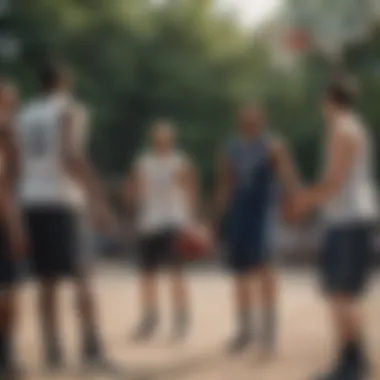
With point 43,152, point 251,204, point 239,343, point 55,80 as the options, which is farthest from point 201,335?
point 55,80

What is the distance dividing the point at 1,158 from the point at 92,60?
304 millimetres

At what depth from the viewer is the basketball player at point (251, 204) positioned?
260 centimetres

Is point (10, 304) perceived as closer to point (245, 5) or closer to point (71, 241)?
point (71, 241)

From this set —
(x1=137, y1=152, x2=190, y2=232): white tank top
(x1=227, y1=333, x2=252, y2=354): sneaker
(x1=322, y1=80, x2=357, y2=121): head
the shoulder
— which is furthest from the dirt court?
(x1=322, y1=80, x2=357, y2=121): head

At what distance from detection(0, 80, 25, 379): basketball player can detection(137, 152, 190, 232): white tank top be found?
0.93ft

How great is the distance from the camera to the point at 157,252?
103 inches

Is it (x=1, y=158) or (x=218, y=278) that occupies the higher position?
(x=1, y=158)

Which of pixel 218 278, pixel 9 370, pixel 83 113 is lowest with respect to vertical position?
pixel 9 370

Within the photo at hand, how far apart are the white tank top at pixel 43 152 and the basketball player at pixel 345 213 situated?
0.54 m

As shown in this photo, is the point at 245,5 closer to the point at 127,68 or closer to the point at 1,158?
the point at 127,68

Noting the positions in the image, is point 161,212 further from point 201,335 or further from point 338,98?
point 338,98

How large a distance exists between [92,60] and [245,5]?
37 centimetres

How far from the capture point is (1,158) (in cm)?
260

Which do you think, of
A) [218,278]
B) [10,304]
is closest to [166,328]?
[218,278]
